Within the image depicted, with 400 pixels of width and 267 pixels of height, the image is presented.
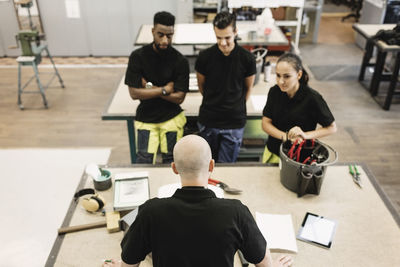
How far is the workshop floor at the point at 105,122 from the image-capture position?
4.15 meters

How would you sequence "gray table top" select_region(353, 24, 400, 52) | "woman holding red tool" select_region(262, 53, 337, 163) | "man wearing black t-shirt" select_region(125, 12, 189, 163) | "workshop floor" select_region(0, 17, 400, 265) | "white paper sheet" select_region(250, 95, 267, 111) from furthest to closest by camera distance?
"gray table top" select_region(353, 24, 400, 52) → "workshop floor" select_region(0, 17, 400, 265) → "white paper sheet" select_region(250, 95, 267, 111) → "man wearing black t-shirt" select_region(125, 12, 189, 163) → "woman holding red tool" select_region(262, 53, 337, 163)

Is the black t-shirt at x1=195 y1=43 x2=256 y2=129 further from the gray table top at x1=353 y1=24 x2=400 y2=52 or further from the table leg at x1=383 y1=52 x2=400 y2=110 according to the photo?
the table leg at x1=383 y1=52 x2=400 y2=110

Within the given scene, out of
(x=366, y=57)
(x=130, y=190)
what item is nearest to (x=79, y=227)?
(x=130, y=190)

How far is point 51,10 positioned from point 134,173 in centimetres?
550

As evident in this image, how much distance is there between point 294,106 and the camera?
2238mm

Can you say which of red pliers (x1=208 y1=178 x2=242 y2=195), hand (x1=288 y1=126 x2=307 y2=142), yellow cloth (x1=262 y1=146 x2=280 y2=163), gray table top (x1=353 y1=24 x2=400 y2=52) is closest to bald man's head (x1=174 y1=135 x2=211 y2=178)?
red pliers (x1=208 y1=178 x2=242 y2=195)

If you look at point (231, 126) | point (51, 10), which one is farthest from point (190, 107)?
→ point (51, 10)

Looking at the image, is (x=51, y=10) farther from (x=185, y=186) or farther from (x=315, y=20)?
(x=185, y=186)

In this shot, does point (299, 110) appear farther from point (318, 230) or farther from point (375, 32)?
point (375, 32)

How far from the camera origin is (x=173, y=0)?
253 inches

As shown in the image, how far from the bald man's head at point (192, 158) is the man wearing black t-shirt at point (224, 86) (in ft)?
4.59

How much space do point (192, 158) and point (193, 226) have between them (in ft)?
0.76

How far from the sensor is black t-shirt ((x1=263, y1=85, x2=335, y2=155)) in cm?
219

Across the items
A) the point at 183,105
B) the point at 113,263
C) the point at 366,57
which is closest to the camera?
the point at 113,263
